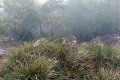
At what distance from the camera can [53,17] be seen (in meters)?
13.9

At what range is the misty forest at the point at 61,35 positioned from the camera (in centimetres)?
392

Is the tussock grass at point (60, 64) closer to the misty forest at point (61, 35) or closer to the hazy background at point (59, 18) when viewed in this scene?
the misty forest at point (61, 35)

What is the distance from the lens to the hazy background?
41.5ft

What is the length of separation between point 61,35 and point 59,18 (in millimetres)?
2139

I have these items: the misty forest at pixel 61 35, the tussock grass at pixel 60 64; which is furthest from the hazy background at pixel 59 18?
the tussock grass at pixel 60 64

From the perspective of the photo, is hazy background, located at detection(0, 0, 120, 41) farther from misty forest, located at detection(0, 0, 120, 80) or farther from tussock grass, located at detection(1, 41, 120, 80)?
tussock grass, located at detection(1, 41, 120, 80)

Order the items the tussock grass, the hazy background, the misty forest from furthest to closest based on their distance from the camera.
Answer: the hazy background, the misty forest, the tussock grass

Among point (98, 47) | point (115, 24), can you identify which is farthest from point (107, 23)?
point (98, 47)

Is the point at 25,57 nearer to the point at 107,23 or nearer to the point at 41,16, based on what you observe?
the point at 41,16

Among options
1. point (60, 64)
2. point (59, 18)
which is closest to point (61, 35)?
point (59, 18)

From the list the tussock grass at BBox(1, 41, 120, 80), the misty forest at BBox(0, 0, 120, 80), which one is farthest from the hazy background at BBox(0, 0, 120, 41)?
the tussock grass at BBox(1, 41, 120, 80)

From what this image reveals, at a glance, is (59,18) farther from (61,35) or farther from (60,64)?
(60,64)

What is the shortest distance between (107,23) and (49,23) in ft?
20.8

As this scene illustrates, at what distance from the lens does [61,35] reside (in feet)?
43.7
